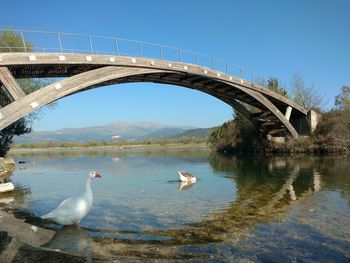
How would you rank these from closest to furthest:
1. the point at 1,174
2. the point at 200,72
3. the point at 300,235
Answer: the point at 300,235 < the point at 1,174 < the point at 200,72

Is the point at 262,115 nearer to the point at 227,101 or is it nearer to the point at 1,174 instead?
the point at 227,101

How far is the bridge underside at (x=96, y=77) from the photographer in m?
19.0

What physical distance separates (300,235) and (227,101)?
3700 centimetres

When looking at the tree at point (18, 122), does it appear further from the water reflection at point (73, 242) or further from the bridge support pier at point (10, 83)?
the water reflection at point (73, 242)

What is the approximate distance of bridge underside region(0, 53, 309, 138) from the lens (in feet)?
62.3

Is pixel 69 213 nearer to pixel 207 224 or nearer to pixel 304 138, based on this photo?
pixel 207 224

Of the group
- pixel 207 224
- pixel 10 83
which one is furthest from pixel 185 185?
pixel 10 83

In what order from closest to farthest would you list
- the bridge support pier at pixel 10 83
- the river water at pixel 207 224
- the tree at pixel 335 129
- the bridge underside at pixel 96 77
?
the river water at pixel 207 224 → the bridge support pier at pixel 10 83 → the bridge underside at pixel 96 77 → the tree at pixel 335 129

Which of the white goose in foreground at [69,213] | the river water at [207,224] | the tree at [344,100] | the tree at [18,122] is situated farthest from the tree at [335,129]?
the white goose in foreground at [69,213]

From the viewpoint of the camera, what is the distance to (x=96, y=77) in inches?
919

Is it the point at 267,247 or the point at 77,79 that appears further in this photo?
the point at 77,79

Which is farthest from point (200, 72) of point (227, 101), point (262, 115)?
point (262, 115)

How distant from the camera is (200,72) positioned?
33438 millimetres

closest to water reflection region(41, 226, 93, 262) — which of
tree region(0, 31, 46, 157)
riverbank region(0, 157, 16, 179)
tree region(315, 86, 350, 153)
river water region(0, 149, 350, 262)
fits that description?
river water region(0, 149, 350, 262)
